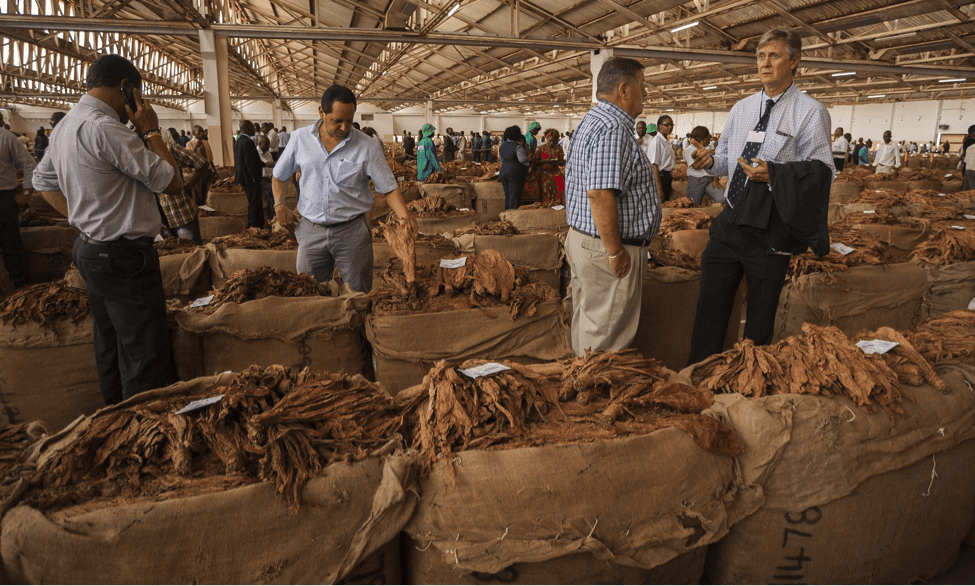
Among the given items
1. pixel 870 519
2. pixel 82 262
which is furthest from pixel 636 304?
pixel 82 262

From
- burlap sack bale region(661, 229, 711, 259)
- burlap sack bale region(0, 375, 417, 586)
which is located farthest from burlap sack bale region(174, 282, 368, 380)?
burlap sack bale region(661, 229, 711, 259)

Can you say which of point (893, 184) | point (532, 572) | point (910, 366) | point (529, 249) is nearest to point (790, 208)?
point (910, 366)

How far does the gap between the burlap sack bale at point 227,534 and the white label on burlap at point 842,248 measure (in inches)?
114

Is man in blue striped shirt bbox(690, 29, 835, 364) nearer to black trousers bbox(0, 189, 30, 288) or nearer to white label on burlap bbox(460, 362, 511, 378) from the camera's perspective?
Answer: white label on burlap bbox(460, 362, 511, 378)

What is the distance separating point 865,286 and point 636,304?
152 centimetres

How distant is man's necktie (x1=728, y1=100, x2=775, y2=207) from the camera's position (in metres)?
2.51

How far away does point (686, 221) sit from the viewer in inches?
187

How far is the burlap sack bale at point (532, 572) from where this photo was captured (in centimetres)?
138

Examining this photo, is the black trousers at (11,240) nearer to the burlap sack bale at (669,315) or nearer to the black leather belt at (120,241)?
the black leather belt at (120,241)

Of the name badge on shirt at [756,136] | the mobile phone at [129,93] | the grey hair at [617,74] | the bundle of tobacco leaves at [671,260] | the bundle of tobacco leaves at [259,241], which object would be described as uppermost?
the grey hair at [617,74]

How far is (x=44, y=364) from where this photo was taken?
2455mm

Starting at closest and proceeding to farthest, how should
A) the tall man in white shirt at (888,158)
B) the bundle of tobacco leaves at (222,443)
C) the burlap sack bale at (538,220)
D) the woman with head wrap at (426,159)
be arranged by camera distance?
the bundle of tobacco leaves at (222,443)
the burlap sack bale at (538,220)
the woman with head wrap at (426,159)
the tall man in white shirt at (888,158)

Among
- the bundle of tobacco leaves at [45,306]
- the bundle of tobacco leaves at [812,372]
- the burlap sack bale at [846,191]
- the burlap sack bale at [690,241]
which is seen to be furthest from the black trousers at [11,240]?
the burlap sack bale at [846,191]

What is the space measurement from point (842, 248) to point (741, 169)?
3.90 ft
